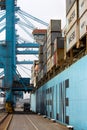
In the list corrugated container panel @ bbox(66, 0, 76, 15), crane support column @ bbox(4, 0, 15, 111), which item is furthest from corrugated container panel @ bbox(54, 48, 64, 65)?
crane support column @ bbox(4, 0, 15, 111)

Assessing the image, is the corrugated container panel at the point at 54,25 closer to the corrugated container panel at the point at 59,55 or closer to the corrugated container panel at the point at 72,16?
the corrugated container panel at the point at 59,55

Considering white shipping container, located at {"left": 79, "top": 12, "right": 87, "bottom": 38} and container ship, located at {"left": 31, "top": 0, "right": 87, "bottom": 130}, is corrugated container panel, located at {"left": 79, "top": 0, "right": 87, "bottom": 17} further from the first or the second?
white shipping container, located at {"left": 79, "top": 12, "right": 87, "bottom": 38}

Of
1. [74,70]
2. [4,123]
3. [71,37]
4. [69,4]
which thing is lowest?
[4,123]

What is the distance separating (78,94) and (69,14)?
9.29 metres

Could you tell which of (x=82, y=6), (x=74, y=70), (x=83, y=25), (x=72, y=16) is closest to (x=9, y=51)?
(x=72, y=16)

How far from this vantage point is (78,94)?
3155cm

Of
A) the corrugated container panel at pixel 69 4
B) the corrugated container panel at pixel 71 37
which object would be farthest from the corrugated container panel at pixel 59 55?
the corrugated container panel at pixel 69 4

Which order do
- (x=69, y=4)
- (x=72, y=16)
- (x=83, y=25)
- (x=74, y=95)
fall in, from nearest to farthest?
(x=83, y=25) → (x=74, y=95) → (x=72, y=16) → (x=69, y=4)

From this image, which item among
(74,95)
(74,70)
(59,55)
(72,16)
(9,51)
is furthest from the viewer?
(9,51)

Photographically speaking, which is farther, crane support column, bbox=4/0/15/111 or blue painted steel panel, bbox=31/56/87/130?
crane support column, bbox=4/0/15/111

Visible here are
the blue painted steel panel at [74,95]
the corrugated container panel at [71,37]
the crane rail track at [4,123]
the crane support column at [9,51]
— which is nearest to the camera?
the blue painted steel panel at [74,95]

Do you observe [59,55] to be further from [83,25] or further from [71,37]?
[83,25]

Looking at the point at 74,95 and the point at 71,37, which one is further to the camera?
the point at 71,37

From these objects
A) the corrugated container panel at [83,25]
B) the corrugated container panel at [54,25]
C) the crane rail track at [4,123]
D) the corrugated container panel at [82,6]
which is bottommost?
the crane rail track at [4,123]
